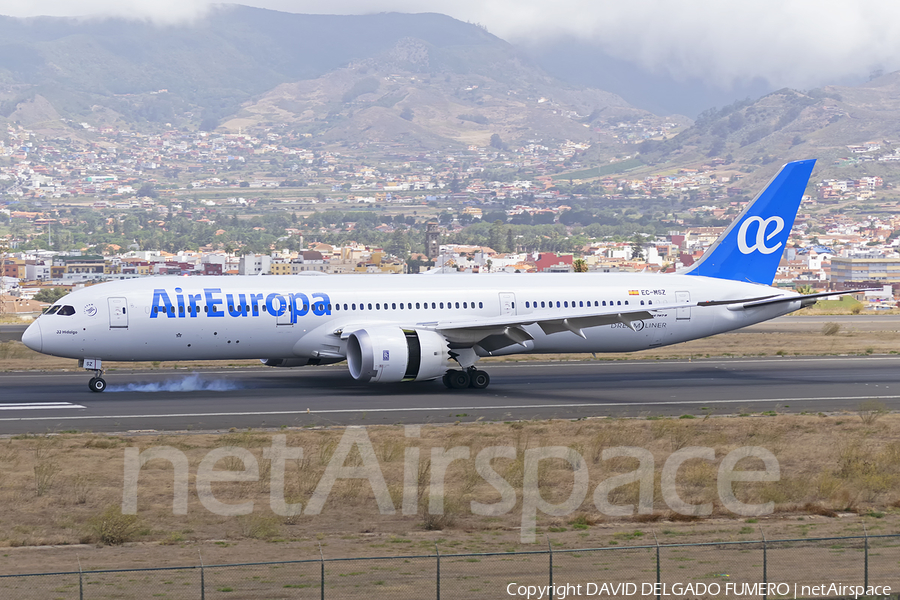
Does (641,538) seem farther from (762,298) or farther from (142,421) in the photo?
(762,298)

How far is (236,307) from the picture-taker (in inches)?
1580

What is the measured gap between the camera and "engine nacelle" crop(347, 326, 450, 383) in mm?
38750

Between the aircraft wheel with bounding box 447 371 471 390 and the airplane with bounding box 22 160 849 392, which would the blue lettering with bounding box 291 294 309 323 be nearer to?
the airplane with bounding box 22 160 849 392

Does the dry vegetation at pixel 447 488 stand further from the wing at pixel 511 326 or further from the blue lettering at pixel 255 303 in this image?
the blue lettering at pixel 255 303

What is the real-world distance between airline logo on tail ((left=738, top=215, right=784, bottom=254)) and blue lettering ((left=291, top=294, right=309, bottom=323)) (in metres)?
19.8

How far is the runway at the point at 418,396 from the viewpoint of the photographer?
3422 cm

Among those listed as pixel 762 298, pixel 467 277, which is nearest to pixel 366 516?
pixel 467 277

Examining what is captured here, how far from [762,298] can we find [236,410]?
73.7ft

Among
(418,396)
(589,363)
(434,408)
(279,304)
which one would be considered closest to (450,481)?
(434,408)

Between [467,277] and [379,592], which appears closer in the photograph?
[379,592]

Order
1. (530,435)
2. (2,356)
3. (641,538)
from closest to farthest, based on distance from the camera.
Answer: (641,538) < (530,435) < (2,356)

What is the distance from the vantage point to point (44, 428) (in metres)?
32.0

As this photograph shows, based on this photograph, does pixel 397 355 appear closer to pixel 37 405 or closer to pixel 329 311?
pixel 329 311

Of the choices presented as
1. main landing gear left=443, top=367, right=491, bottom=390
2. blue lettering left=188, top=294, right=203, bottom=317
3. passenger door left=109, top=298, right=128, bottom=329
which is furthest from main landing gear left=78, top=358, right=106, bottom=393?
main landing gear left=443, top=367, right=491, bottom=390
